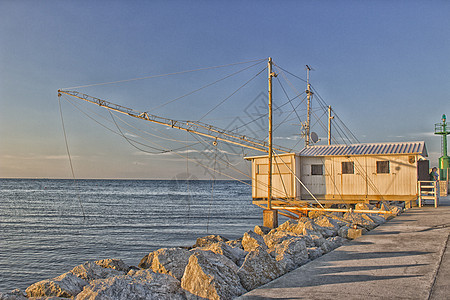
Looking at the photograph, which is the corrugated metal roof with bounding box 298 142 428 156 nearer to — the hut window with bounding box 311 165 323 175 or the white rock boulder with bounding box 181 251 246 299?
the hut window with bounding box 311 165 323 175

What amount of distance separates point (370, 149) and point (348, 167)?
191cm

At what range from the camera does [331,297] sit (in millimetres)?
5500

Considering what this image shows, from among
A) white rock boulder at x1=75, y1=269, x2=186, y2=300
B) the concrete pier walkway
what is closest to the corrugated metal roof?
the concrete pier walkway

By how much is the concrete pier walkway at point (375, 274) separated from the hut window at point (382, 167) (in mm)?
13093

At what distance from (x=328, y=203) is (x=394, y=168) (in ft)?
15.0

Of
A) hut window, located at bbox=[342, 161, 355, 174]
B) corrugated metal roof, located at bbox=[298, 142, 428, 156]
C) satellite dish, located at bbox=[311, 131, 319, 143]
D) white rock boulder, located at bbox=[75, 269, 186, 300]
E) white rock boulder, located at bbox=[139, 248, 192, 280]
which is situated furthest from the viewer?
satellite dish, located at bbox=[311, 131, 319, 143]

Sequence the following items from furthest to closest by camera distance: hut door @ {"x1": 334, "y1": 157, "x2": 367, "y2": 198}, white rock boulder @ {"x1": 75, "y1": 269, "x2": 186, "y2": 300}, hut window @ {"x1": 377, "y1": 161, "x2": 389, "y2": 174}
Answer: hut door @ {"x1": 334, "y1": 157, "x2": 367, "y2": 198}, hut window @ {"x1": 377, "y1": 161, "x2": 389, "y2": 174}, white rock boulder @ {"x1": 75, "y1": 269, "x2": 186, "y2": 300}

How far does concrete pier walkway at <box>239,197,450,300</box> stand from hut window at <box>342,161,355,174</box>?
44.0 ft

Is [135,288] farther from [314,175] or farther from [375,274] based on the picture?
[314,175]

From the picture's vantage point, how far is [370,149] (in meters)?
24.2

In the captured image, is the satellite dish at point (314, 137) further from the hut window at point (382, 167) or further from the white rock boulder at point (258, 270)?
the white rock boulder at point (258, 270)

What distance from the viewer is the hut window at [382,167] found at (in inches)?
913

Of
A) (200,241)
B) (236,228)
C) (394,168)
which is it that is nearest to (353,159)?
(394,168)

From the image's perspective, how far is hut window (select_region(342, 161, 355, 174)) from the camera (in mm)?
23906
